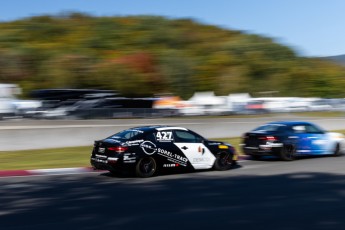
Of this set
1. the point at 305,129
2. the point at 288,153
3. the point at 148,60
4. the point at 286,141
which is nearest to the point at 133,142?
the point at 286,141

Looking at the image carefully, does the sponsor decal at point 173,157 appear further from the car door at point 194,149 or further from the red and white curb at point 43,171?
the red and white curb at point 43,171

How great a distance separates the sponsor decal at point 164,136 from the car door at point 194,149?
0.52 feet

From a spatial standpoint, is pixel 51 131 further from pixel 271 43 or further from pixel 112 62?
pixel 271 43

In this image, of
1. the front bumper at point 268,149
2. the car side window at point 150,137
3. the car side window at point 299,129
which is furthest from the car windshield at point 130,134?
the car side window at point 299,129

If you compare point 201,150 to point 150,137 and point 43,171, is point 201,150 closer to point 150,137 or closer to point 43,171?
point 150,137

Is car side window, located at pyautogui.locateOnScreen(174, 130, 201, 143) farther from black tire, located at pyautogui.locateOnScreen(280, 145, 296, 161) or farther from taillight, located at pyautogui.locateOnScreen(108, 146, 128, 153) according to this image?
black tire, located at pyautogui.locateOnScreen(280, 145, 296, 161)

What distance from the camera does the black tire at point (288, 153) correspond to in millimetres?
18453

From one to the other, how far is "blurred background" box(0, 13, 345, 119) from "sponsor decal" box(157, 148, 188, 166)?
21.8 m

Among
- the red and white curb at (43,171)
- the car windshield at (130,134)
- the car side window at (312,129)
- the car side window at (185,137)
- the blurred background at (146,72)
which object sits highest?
the blurred background at (146,72)

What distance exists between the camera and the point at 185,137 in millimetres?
15430

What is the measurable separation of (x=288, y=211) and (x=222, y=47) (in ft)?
292

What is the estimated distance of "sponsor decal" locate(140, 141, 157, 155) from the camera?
560 inches

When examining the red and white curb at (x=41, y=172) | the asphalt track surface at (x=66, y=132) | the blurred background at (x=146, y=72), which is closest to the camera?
the red and white curb at (x=41, y=172)

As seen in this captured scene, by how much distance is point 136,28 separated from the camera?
97.9 m
